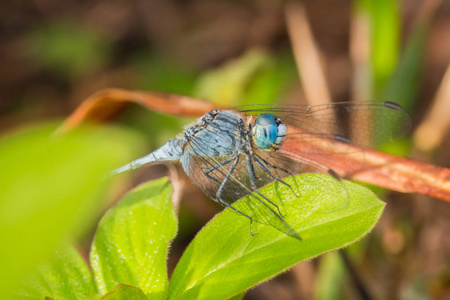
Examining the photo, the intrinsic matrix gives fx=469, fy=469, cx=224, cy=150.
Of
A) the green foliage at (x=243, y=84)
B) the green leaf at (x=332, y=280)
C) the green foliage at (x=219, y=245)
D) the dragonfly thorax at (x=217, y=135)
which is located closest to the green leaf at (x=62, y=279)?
the green foliage at (x=219, y=245)

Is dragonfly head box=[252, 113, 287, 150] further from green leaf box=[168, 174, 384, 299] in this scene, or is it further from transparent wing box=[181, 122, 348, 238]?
green leaf box=[168, 174, 384, 299]

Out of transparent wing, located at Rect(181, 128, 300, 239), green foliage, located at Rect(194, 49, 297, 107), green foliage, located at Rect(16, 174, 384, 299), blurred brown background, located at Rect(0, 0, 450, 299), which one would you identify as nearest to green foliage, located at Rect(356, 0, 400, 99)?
blurred brown background, located at Rect(0, 0, 450, 299)

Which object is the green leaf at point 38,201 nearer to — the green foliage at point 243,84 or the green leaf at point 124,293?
the green leaf at point 124,293

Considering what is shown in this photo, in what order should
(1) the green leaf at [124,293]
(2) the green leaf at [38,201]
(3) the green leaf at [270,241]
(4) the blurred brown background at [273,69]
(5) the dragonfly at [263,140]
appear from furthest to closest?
(4) the blurred brown background at [273,69] → (5) the dragonfly at [263,140] → (3) the green leaf at [270,241] → (1) the green leaf at [124,293] → (2) the green leaf at [38,201]

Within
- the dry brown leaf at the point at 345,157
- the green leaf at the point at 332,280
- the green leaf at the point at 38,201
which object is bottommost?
the green leaf at the point at 332,280

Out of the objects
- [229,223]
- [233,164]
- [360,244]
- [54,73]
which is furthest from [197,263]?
[54,73]

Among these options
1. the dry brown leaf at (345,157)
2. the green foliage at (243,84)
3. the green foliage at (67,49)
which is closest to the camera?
the dry brown leaf at (345,157)

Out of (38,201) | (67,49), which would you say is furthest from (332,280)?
(67,49)
